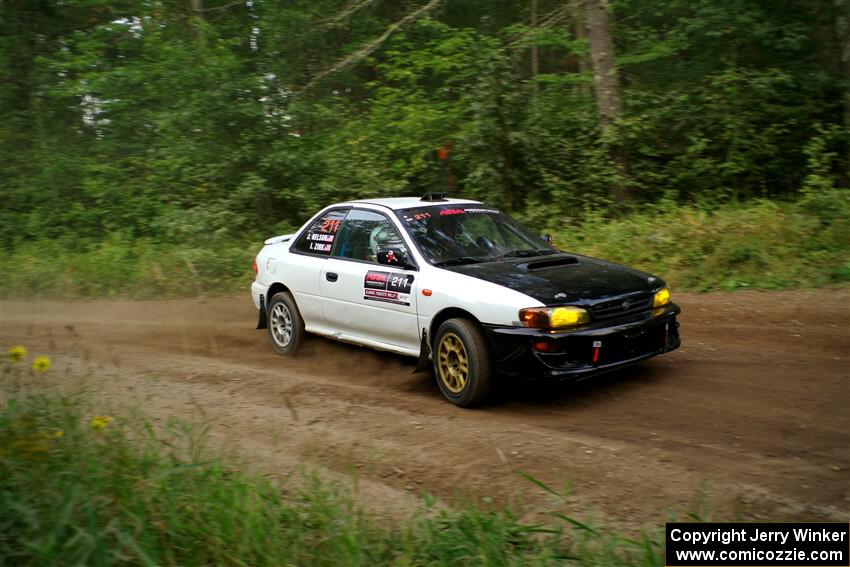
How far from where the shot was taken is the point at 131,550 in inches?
131

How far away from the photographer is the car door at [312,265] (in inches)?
313

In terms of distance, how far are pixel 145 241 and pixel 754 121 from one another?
12.0 m

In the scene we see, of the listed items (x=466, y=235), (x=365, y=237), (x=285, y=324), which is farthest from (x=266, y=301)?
(x=466, y=235)

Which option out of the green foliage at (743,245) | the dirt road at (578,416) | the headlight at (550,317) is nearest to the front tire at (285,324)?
the dirt road at (578,416)

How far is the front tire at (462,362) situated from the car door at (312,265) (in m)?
1.92

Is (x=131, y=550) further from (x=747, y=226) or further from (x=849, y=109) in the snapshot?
(x=849, y=109)

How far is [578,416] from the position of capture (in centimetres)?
588

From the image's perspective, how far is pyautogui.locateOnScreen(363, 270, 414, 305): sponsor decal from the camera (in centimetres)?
684

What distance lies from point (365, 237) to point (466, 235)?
1.03m

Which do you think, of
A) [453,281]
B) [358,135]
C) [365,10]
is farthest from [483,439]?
[365,10]

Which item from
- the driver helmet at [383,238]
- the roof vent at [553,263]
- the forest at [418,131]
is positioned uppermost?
the forest at [418,131]

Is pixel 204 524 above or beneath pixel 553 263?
beneath

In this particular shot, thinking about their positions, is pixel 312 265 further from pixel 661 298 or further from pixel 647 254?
pixel 647 254

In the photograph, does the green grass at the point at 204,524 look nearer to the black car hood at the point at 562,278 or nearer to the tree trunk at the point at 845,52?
the black car hood at the point at 562,278
